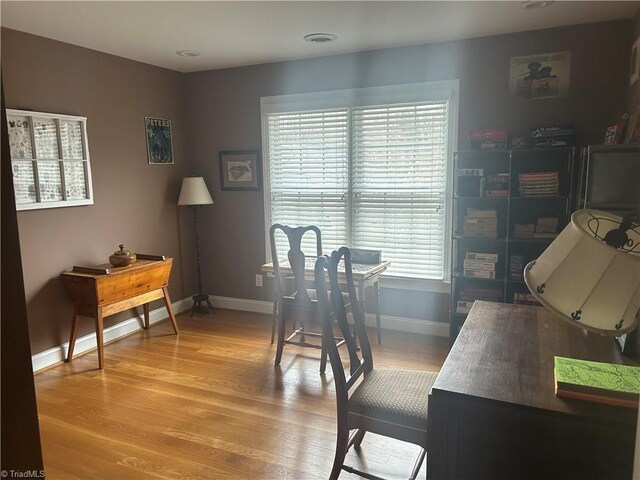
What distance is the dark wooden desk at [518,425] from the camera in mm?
1188

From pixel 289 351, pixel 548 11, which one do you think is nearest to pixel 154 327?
pixel 289 351

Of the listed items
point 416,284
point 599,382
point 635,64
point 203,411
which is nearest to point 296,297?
point 203,411

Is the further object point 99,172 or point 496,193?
point 99,172

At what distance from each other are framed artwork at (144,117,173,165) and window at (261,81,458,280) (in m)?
0.96

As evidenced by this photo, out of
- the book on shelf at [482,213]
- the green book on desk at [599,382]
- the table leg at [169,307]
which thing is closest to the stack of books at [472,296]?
the book on shelf at [482,213]

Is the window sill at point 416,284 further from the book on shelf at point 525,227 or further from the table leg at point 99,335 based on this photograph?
the table leg at point 99,335

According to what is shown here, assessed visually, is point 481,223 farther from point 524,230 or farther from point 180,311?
point 180,311

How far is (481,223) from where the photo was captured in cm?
334

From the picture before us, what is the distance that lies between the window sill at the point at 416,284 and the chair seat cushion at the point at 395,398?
184 cm

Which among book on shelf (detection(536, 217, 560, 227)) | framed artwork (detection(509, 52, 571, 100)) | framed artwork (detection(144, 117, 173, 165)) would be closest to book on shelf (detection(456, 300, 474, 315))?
book on shelf (detection(536, 217, 560, 227))

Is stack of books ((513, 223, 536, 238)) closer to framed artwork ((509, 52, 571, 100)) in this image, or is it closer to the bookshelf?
the bookshelf

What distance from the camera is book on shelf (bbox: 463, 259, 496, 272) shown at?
3357mm

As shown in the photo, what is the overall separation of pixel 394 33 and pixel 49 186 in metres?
2.78

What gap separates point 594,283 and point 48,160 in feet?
11.7
